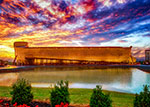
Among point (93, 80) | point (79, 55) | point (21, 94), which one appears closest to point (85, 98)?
point (21, 94)

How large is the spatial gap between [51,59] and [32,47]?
5.20m

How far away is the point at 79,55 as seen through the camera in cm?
2703

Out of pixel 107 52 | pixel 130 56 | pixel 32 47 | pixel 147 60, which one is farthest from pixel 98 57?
pixel 32 47

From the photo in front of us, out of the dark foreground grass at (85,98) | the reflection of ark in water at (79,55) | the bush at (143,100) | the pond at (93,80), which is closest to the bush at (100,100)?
the bush at (143,100)

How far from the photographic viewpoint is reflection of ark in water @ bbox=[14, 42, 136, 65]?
26.9 meters

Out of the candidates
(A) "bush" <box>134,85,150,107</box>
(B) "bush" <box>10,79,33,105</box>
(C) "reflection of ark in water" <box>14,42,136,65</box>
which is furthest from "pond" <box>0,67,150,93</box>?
(C) "reflection of ark in water" <box>14,42,136,65</box>

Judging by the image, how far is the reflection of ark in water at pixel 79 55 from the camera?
88.3 feet

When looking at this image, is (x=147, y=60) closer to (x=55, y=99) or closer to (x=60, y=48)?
(x=60, y=48)

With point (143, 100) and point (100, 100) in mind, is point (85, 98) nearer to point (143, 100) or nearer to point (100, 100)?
point (100, 100)

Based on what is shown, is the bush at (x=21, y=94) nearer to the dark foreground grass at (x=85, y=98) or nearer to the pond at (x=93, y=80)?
the dark foreground grass at (x=85, y=98)

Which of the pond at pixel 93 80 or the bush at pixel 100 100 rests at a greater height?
the bush at pixel 100 100

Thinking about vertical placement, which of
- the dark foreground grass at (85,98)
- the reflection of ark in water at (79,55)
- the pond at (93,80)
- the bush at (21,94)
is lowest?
the pond at (93,80)

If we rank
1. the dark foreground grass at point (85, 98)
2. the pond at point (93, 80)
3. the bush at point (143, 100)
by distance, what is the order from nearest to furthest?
1. the bush at point (143, 100)
2. the dark foreground grass at point (85, 98)
3. the pond at point (93, 80)

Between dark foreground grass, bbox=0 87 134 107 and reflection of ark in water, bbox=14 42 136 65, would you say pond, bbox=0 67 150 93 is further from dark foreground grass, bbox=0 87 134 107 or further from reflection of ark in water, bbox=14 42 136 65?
reflection of ark in water, bbox=14 42 136 65
